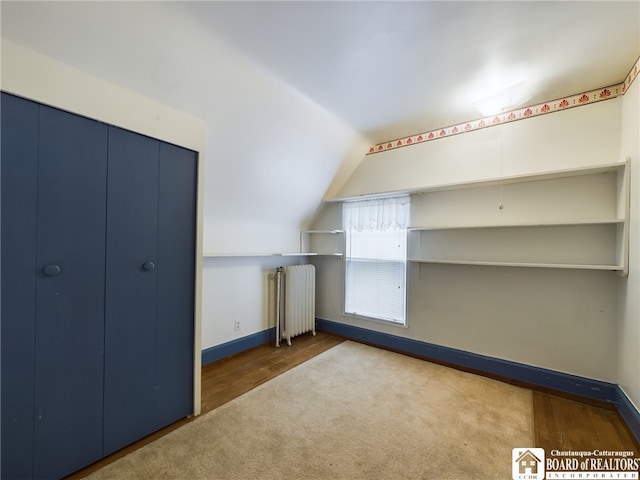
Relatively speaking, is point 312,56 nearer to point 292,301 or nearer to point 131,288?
point 131,288

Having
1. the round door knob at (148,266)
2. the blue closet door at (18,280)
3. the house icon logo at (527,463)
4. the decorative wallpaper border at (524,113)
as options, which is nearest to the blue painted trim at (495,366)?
the house icon logo at (527,463)

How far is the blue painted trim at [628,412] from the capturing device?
5.78 feet

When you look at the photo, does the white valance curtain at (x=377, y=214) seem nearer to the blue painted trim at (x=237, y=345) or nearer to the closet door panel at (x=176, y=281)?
the blue painted trim at (x=237, y=345)

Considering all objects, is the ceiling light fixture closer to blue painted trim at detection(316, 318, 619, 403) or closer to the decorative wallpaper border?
the decorative wallpaper border

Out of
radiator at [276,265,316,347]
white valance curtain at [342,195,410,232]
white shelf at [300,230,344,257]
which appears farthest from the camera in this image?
white shelf at [300,230,344,257]

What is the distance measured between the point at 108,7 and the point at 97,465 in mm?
2422

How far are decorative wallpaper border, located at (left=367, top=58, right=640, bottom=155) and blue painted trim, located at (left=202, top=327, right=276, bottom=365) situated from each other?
2759 millimetres

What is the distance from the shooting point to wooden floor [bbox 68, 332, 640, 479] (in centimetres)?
171

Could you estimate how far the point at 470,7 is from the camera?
4.66 feet

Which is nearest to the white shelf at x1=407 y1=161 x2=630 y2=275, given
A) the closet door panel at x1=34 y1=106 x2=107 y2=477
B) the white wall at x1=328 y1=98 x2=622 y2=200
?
the white wall at x1=328 y1=98 x2=622 y2=200

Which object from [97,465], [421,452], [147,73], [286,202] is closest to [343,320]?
[286,202]

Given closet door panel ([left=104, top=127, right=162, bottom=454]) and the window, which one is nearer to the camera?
closet door panel ([left=104, top=127, right=162, bottom=454])

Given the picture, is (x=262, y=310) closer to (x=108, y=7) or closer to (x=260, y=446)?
(x=260, y=446)

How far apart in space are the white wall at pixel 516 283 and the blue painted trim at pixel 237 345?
1.38m
